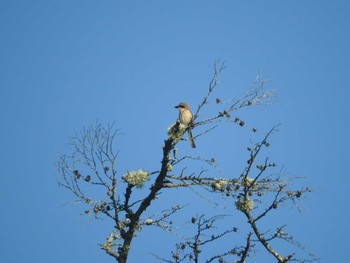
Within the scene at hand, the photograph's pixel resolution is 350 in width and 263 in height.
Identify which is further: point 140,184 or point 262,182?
point 140,184

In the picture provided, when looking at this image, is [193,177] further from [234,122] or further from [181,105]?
[181,105]

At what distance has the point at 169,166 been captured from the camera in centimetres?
646

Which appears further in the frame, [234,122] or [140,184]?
[140,184]

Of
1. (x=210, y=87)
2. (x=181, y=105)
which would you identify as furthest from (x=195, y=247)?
(x=181, y=105)

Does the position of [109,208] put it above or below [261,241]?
above

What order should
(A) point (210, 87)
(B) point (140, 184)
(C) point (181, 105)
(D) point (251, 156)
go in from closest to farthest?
(D) point (251, 156)
(A) point (210, 87)
(B) point (140, 184)
(C) point (181, 105)

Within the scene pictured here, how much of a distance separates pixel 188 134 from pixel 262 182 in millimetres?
1874

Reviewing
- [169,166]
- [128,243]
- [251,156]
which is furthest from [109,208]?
[251,156]

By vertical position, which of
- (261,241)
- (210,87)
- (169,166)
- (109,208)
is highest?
(210,87)

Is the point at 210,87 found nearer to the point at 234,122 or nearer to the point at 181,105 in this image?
the point at 234,122

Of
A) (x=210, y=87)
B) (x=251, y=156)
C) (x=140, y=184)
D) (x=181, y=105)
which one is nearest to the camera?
(x=251, y=156)

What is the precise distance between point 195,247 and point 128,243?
56.6 inches

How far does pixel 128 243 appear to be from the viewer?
671 cm

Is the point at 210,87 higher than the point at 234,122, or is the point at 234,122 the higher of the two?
the point at 210,87
